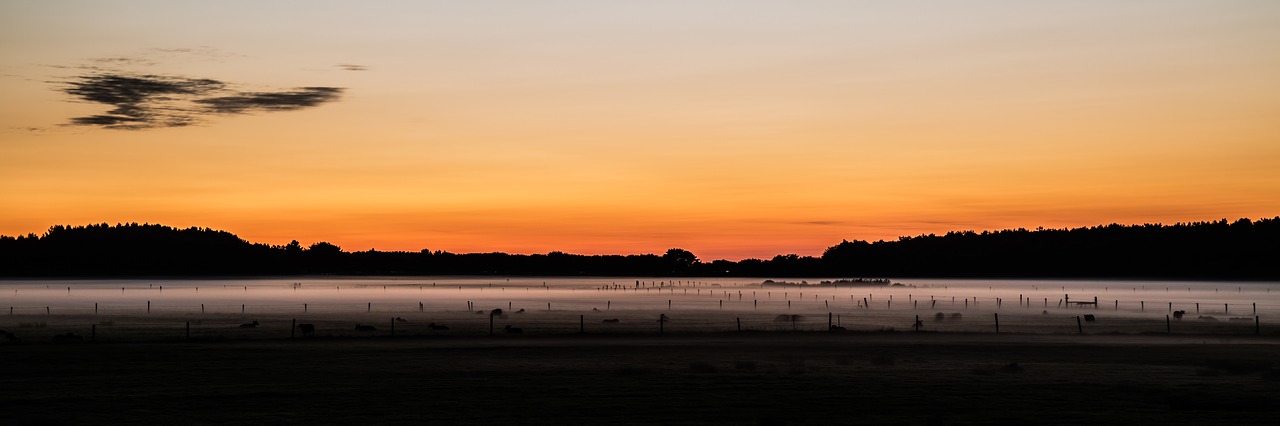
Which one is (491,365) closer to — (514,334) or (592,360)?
(592,360)

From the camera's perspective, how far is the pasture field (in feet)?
108

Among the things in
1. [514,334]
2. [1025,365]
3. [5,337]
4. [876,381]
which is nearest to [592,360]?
[876,381]

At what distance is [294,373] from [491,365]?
25.5 ft

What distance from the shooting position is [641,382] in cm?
4122

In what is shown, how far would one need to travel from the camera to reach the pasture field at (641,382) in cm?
3278

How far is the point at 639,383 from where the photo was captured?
134 ft

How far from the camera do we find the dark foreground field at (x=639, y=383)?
32750 millimetres

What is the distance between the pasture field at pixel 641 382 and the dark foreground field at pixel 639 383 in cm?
9

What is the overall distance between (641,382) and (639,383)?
320 mm

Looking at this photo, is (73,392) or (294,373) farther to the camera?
(294,373)

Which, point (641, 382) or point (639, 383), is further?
point (641, 382)

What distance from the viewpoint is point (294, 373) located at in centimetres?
4462

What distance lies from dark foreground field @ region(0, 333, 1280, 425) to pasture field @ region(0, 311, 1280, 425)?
0.09 meters

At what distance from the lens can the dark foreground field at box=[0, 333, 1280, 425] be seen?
3275cm
